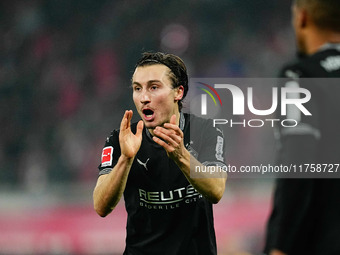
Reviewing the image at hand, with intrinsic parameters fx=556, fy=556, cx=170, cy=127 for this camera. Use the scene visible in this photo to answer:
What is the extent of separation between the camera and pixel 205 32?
13.6m

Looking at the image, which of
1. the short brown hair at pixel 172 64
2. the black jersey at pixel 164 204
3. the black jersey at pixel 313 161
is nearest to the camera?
the black jersey at pixel 313 161

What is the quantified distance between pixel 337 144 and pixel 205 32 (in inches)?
457

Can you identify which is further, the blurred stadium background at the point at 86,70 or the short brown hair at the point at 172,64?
the blurred stadium background at the point at 86,70

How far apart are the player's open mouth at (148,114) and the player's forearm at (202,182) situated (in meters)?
0.60

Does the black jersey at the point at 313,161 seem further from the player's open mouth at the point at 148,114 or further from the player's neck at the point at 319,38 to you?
the player's open mouth at the point at 148,114

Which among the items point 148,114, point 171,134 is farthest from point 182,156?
point 148,114

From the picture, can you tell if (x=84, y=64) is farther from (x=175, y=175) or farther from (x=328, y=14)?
(x=328, y=14)

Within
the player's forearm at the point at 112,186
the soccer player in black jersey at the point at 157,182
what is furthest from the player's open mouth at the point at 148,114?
the player's forearm at the point at 112,186

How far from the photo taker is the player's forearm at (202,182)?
3438mm

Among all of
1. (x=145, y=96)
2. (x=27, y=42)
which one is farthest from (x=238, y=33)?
(x=145, y=96)

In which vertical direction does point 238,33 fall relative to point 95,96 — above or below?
above

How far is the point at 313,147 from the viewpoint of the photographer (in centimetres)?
219

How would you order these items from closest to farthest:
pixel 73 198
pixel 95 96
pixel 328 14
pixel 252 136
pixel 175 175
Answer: pixel 328 14 < pixel 175 175 < pixel 73 198 < pixel 252 136 < pixel 95 96

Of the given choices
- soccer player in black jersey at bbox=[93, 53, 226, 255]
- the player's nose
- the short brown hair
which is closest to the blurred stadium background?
the short brown hair
